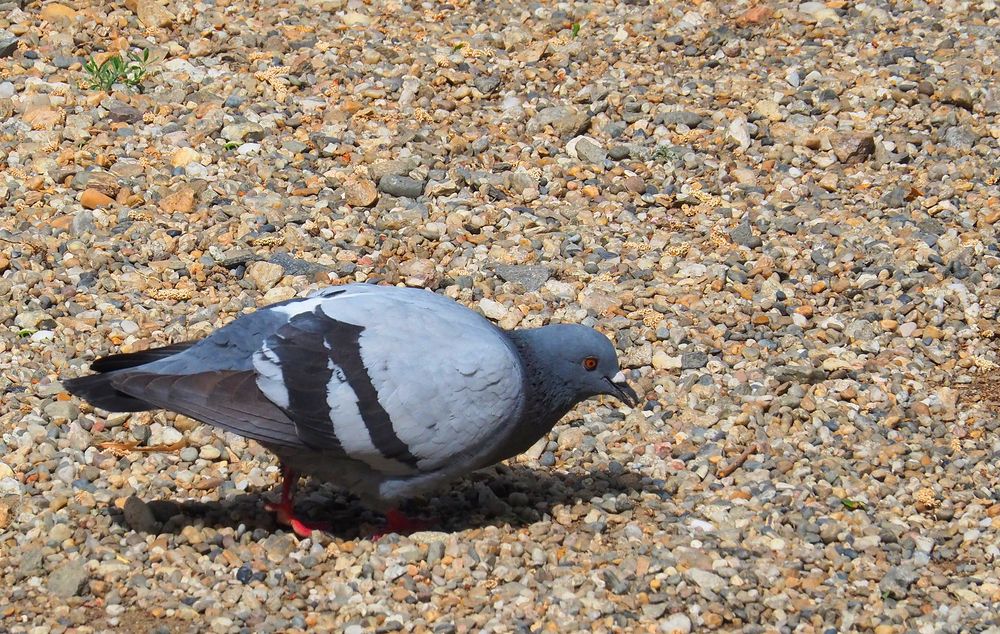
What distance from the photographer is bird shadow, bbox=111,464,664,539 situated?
5.57 m

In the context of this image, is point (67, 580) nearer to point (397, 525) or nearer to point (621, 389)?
point (397, 525)

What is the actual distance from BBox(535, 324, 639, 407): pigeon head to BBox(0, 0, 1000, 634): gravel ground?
21.6 inches

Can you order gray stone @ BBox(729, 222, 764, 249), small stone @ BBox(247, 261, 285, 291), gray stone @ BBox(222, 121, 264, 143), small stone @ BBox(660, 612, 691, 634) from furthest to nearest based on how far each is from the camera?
gray stone @ BBox(222, 121, 264, 143) → gray stone @ BBox(729, 222, 764, 249) → small stone @ BBox(247, 261, 285, 291) → small stone @ BBox(660, 612, 691, 634)

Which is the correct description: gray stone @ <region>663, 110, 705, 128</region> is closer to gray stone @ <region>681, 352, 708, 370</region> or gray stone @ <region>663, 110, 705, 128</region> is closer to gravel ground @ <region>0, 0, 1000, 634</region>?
gravel ground @ <region>0, 0, 1000, 634</region>

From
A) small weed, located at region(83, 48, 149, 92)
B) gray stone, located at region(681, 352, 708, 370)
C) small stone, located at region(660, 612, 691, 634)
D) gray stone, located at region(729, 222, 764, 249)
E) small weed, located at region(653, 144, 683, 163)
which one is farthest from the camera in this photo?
small weed, located at region(83, 48, 149, 92)

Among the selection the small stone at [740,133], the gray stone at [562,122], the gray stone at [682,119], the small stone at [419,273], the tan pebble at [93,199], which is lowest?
the small stone at [419,273]

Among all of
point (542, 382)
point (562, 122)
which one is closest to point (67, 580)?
point (542, 382)

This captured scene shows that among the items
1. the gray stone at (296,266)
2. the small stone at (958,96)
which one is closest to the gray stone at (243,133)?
the gray stone at (296,266)

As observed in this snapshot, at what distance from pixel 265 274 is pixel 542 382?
217cm

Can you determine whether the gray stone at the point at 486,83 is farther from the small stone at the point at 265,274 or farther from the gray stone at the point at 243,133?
the small stone at the point at 265,274

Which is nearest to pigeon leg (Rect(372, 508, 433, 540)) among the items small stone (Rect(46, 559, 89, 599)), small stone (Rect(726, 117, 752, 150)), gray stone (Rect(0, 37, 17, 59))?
small stone (Rect(46, 559, 89, 599))

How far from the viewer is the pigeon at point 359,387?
206 inches

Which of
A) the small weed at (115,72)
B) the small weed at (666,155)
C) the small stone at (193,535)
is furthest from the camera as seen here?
the small weed at (115,72)

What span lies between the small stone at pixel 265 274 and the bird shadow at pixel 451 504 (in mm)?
1307
